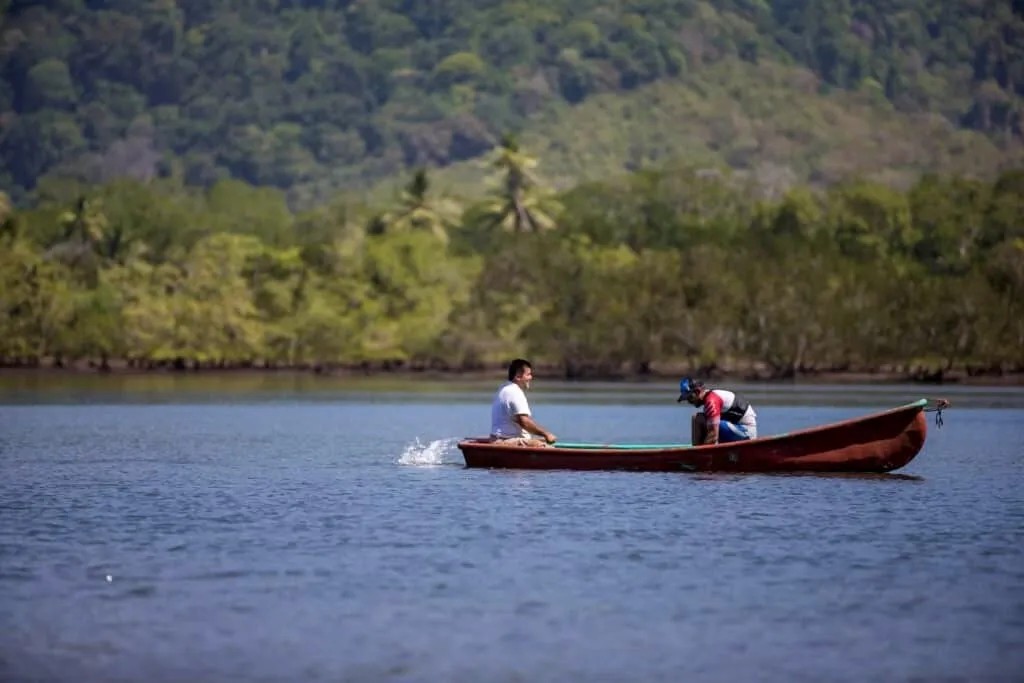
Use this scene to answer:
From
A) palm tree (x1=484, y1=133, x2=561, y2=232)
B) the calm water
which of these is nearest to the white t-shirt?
the calm water

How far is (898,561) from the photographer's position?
24.0 metres

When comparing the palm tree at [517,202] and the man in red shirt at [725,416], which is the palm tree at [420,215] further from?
the man in red shirt at [725,416]

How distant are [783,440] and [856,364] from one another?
80119 millimetres

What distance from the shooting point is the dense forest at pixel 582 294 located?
108938 mm

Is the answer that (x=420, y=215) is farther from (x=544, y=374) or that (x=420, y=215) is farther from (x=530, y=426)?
(x=530, y=426)

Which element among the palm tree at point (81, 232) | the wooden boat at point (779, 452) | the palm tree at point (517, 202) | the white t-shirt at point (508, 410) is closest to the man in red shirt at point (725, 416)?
the wooden boat at point (779, 452)

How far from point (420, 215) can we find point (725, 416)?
131011 mm

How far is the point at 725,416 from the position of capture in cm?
3456

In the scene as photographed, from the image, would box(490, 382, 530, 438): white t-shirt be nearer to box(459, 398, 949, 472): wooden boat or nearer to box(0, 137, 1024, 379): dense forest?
box(459, 398, 949, 472): wooden boat

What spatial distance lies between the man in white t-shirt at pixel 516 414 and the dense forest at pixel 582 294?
72.6 meters

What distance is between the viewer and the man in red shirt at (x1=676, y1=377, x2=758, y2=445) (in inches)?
1324

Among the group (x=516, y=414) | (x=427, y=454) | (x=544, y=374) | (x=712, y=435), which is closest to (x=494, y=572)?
(x=712, y=435)

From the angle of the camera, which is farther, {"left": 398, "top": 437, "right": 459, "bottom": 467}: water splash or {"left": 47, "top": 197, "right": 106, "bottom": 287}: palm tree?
{"left": 47, "top": 197, "right": 106, "bottom": 287}: palm tree

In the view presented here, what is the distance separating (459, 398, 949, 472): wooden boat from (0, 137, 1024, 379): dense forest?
72.2 metres
